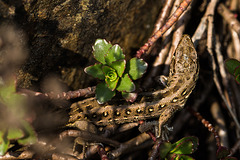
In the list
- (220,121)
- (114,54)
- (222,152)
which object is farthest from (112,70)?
(220,121)

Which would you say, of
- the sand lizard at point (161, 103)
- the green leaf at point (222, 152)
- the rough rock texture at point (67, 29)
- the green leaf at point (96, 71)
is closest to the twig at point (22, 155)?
the sand lizard at point (161, 103)

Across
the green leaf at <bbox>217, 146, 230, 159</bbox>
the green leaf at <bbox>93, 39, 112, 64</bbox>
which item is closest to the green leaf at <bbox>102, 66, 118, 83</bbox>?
the green leaf at <bbox>93, 39, 112, 64</bbox>

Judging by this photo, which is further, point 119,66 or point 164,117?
point 164,117

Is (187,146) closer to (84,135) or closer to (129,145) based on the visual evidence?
(129,145)

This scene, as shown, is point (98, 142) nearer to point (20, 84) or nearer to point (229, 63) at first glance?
point (20, 84)

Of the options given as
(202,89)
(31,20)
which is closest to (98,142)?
(31,20)

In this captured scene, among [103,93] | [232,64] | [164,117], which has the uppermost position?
[232,64]

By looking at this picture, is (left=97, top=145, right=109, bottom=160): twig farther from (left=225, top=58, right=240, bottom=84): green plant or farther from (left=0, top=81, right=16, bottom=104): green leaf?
(left=225, top=58, right=240, bottom=84): green plant
